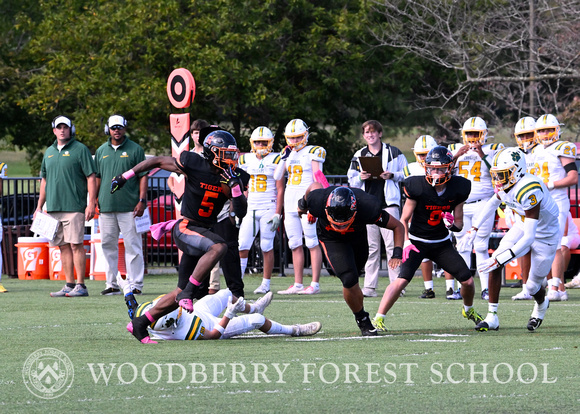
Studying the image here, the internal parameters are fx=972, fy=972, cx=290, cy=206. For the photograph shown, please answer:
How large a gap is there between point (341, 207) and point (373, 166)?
4.08 meters

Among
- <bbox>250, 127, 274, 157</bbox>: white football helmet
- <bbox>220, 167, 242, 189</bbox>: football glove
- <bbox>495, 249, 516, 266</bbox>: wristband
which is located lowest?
<bbox>495, 249, 516, 266</bbox>: wristband

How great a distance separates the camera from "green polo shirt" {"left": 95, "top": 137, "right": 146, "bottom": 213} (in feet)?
40.9

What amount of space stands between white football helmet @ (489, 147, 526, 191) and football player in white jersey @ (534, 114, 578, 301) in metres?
3.11

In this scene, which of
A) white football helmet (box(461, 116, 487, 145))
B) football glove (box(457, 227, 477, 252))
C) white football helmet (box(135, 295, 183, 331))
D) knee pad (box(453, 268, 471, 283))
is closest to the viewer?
white football helmet (box(135, 295, 183, 331))

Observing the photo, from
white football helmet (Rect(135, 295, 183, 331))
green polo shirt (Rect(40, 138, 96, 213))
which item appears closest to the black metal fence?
green polo shirt (Rect(40, 138, 96, 213))

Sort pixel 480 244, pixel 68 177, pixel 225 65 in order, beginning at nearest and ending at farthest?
pixel 480 244, pixel 68 177, pixel 225 65

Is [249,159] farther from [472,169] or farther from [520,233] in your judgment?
[520,233]

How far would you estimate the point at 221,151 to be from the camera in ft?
27.7

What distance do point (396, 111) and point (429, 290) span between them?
629 inches

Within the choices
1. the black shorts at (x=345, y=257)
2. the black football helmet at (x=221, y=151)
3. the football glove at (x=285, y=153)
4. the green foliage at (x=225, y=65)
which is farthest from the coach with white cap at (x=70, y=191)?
the green foliage at (x=225, y=65)

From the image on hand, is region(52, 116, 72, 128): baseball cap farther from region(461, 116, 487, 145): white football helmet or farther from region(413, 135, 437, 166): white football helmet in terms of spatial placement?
region(461, 116, 487, 145): white football helmet

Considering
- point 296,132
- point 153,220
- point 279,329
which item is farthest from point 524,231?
point 153,220

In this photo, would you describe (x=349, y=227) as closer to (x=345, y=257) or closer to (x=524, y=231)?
(x=345, y=257)

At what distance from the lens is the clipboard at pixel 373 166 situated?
480 inches
